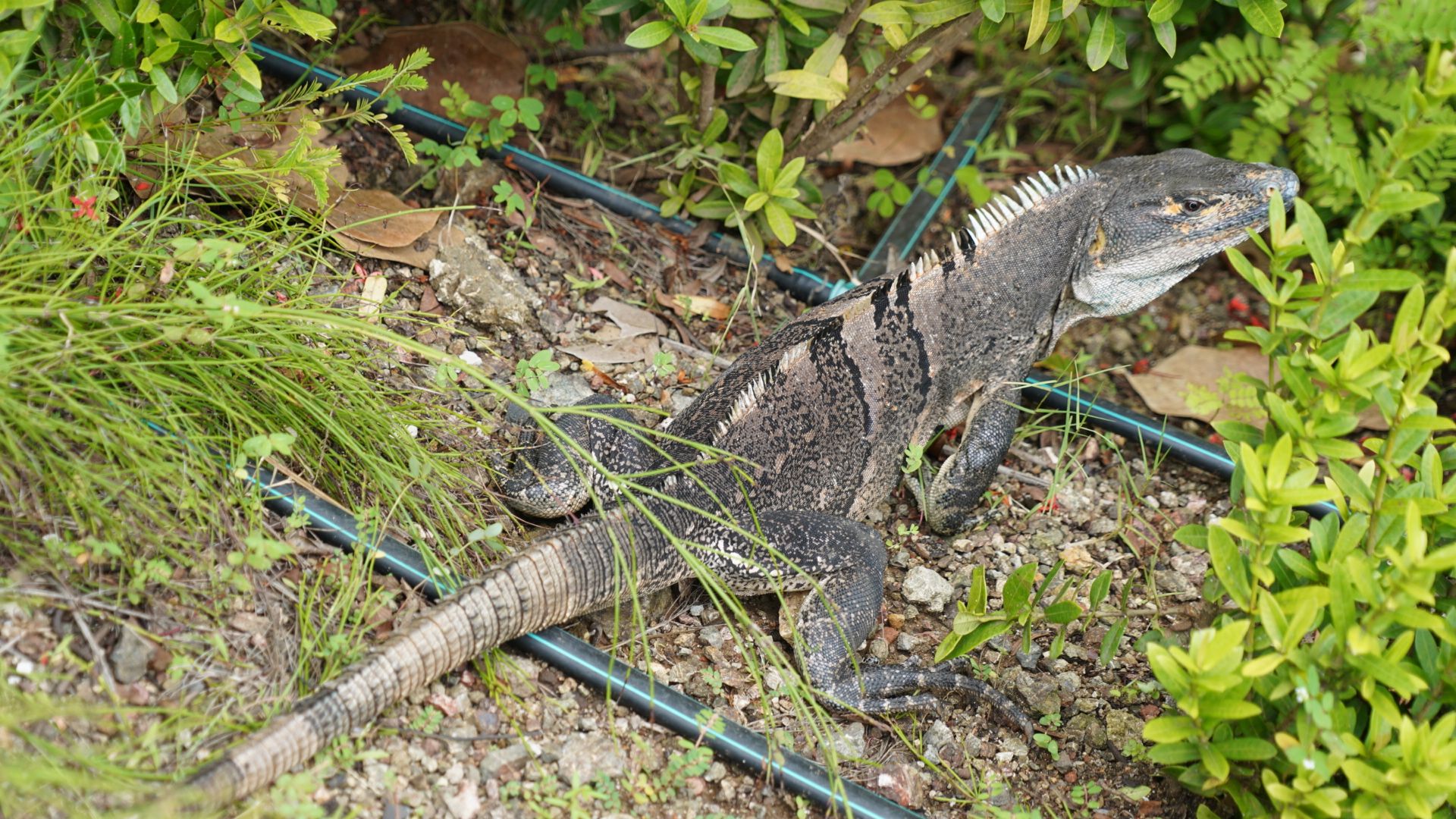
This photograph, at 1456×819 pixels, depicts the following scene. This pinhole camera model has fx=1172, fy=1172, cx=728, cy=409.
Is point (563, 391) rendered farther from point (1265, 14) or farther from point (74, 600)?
point (1265, 14)

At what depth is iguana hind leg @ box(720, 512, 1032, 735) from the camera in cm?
358

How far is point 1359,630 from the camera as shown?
259 centimetres

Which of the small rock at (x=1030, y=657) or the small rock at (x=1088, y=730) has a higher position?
the small rock at (x=1030, y=657)

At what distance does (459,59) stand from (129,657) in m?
3.17

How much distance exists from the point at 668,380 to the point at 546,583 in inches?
57.4

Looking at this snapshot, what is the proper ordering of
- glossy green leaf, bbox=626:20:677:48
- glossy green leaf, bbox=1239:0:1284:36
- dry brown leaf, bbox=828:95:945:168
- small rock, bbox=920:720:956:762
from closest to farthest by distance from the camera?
small rock, bbox=920:720:956:762, glossy green leaf, bbox=1239:0:1284:36, glossy green leaf, bbox=626:20:677:48, dry brown leaf, bbox=828:95:945:168

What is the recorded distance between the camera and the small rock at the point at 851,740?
3436mm

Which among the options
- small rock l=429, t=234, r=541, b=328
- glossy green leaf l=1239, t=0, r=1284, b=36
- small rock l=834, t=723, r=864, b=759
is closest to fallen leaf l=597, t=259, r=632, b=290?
small rock l=429, t=234, r=541, b=328

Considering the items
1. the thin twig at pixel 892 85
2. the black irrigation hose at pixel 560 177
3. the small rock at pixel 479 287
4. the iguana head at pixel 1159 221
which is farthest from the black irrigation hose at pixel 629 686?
the thin twig at pixel 892 85

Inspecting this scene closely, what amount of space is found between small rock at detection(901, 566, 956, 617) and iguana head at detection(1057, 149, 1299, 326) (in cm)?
117

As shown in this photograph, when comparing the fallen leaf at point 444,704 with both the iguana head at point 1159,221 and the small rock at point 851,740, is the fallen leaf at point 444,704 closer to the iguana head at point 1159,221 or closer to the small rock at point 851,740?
the small rock at point 851,740

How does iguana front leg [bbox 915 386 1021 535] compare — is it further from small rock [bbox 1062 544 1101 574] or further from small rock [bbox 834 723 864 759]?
small rock [bbox 834 723 864 759]

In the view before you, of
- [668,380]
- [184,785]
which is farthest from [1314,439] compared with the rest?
[184,785]

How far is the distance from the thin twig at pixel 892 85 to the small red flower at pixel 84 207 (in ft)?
8.95
